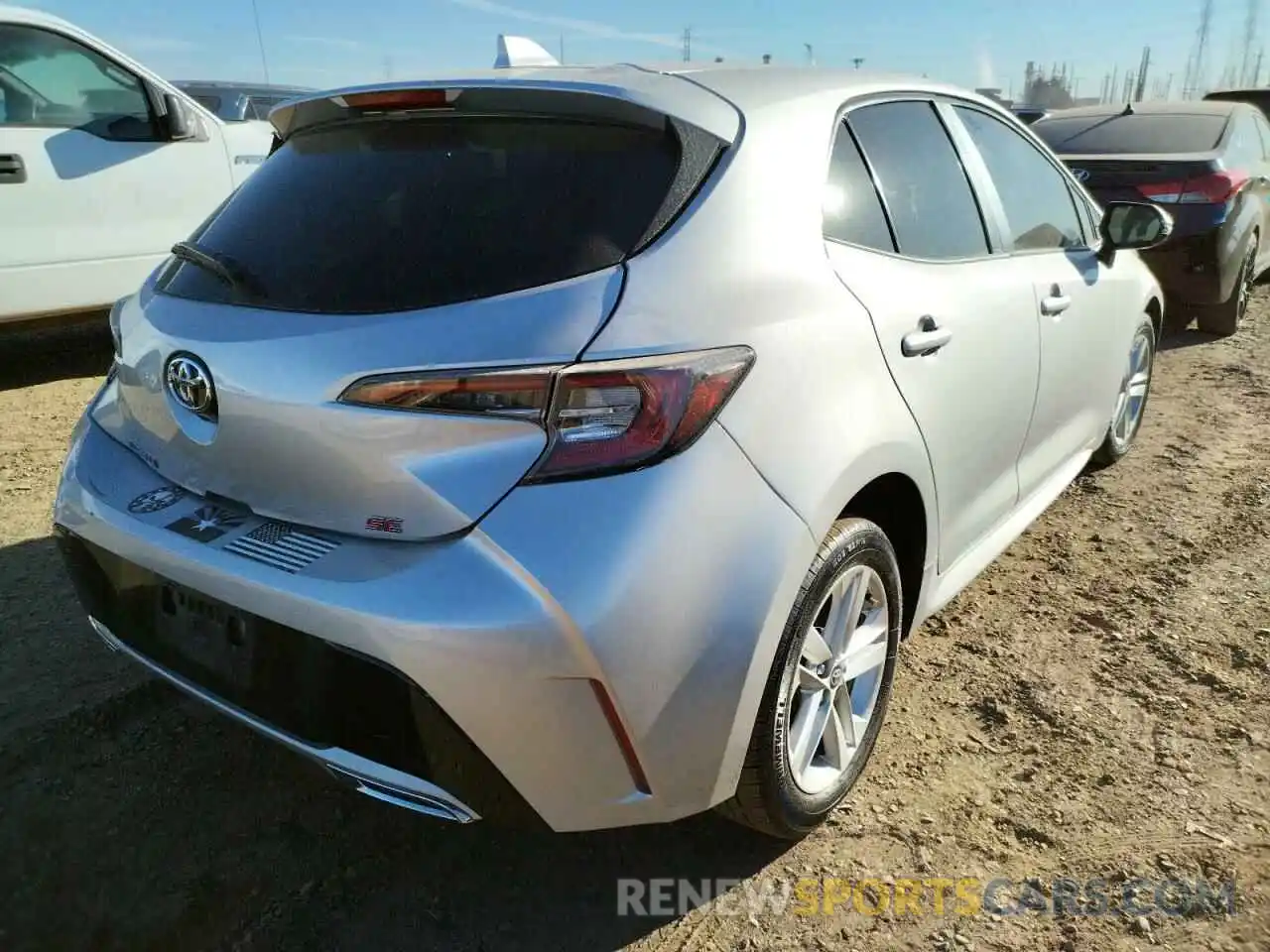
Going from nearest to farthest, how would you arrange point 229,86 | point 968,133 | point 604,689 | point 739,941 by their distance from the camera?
point 604,689, point 739,941, point 968,133, point 229,86

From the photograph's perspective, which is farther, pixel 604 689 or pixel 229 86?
pixel 229 86

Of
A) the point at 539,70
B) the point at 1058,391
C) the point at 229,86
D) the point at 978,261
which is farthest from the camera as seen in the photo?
the point at 229,86

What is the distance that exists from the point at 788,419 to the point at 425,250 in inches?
28.5

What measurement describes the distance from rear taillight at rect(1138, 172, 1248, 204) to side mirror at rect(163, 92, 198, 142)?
5674mm

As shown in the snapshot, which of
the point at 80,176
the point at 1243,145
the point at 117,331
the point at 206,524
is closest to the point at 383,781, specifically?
the point at 206,524

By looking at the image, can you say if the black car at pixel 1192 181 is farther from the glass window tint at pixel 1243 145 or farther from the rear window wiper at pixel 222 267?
the rear window wiper at pixel 222 267

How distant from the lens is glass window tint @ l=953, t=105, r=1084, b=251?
2986 mm

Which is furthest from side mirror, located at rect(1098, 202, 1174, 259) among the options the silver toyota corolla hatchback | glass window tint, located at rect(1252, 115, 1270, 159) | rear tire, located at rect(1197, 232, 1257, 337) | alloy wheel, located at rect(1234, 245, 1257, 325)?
glass window tint, located at rect(1252, 115, 1270, 159)

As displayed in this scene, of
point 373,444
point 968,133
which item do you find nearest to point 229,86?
point 968,133

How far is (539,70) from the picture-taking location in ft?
7.18

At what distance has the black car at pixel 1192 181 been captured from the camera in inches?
244

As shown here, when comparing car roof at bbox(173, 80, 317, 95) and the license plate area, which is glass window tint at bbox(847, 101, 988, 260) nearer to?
the license plate area

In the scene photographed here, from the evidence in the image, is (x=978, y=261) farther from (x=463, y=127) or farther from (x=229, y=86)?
(x=229, y=86)

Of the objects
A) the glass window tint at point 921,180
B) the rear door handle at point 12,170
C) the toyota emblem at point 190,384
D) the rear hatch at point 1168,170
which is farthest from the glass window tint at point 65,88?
the rear hatch at point 1168,170
